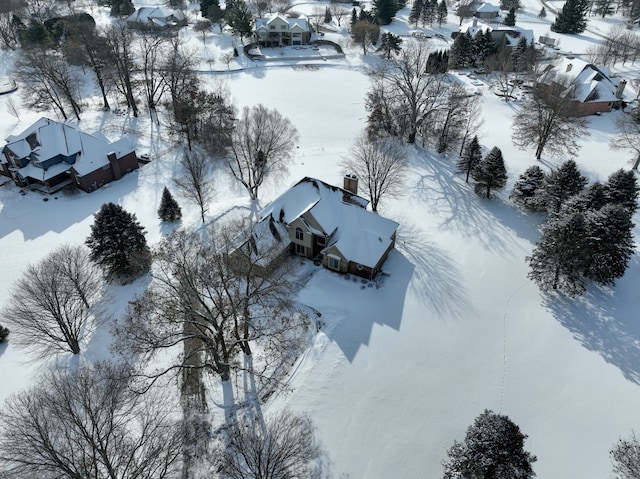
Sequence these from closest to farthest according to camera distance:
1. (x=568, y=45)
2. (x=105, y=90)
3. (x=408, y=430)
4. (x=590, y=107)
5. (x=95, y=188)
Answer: (x=408, y=430) → (x=95, y=188) → (x=590, y=107) → (x=105, y=90) → (x=568, y=45)

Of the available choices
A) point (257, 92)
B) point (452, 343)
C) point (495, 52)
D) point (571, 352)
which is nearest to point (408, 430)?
point (452, 343)

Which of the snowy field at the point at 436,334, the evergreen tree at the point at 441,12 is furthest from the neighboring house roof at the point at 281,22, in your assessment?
the snowy field at the point at 436,334

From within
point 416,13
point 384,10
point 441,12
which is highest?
point 441,12

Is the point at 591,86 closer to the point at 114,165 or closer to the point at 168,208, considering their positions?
the point at 168,208

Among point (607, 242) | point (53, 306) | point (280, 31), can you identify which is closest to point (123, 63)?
point (280, 31)

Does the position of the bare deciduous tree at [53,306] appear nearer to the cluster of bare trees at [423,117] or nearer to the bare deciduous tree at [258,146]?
the bare deciduous tree at [258,146]

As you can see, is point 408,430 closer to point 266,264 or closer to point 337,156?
point 266,264
